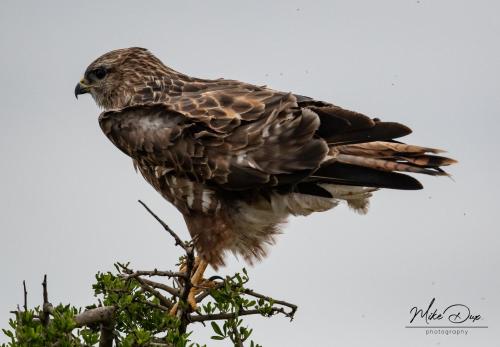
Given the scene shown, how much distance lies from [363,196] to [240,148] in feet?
4.08

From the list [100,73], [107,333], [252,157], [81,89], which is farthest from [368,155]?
[81,89]

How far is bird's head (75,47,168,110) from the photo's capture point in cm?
923

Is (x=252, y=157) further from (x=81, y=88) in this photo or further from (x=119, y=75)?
(x=81, y=88)

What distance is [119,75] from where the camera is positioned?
9.38 m

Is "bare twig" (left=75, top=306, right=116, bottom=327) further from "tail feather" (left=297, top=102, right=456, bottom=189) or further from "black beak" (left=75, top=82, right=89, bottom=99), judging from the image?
"black beak" (left=75, top=82, right=89, bottom=99)

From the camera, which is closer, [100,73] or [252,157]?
[252,157]

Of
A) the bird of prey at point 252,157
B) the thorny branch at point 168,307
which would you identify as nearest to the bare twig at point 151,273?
the thorny branch at point 168,307

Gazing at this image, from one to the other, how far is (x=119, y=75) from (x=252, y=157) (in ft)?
7.35

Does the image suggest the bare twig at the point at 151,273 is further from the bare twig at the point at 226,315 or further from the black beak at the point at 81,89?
the black beak at the point at 81,89

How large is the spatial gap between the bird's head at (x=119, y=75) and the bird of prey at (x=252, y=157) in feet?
2.11

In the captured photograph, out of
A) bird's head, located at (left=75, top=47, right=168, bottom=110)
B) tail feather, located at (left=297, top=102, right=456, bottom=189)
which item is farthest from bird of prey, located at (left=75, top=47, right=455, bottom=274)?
bird's head, located at (left=75, top=47, right=168, bottom=110)

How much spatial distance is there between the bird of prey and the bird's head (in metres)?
0.64

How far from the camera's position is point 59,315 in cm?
582

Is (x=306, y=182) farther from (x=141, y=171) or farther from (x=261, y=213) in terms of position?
(x=141, y=171)
